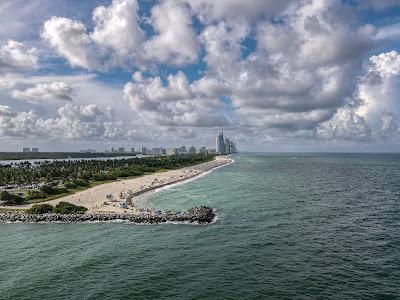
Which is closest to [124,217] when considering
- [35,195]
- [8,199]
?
[8,199]

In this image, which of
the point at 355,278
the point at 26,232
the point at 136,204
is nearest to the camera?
the point at 355,278

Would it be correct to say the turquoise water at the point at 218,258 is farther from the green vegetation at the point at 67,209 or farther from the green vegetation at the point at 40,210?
the green vegetation at the point at 40,210

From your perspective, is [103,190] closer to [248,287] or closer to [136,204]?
[136,204]

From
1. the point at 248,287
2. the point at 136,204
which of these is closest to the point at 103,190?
the point at 136,204

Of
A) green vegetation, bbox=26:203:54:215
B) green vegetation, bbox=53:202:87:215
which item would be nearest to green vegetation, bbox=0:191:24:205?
green vegetation, bbox=26:203:54:215

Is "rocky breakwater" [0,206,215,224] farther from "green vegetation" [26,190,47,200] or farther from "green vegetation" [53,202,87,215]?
"green vegetation" [26,190,47,200]

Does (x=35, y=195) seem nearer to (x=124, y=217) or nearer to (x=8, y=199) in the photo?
(x=8, y=199)

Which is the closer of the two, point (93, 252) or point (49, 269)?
point (49, 269)
